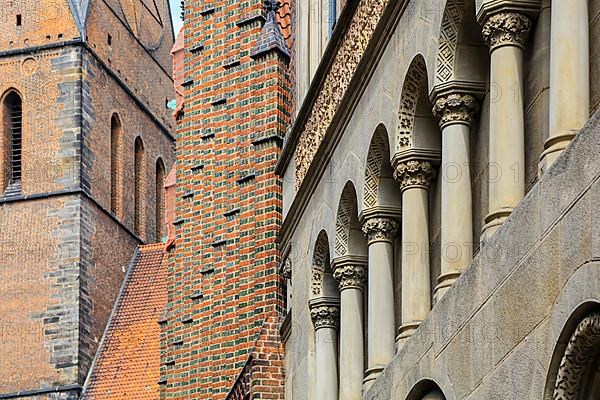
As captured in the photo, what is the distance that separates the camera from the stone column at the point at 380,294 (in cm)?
1575

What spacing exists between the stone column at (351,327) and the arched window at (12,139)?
112 feet

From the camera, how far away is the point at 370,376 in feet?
52.2

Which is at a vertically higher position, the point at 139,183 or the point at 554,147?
the point at 139,183

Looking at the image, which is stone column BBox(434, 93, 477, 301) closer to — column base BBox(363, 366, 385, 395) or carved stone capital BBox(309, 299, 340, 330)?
column base BBox(363, 366, 385, 395)

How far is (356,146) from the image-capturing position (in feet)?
55.4

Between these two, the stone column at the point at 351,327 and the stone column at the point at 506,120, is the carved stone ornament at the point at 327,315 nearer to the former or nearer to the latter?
the stone column at the point at 351,327

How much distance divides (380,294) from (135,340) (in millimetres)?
34014

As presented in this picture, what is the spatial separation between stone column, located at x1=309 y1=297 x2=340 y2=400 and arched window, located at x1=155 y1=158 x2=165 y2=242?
37.6 meters

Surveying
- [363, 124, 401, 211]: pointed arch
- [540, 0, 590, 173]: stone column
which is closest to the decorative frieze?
[363, 124, 401, 211]: pointed arch

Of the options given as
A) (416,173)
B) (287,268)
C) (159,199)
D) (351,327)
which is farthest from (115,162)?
(416,173)

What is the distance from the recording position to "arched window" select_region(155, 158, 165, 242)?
184ft

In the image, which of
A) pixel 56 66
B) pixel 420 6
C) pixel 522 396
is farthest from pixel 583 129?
pixel 56 66

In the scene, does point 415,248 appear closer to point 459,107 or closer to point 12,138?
point 459,107

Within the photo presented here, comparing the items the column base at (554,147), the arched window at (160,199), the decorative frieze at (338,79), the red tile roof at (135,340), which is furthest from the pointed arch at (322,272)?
the arched window at (160,199)
